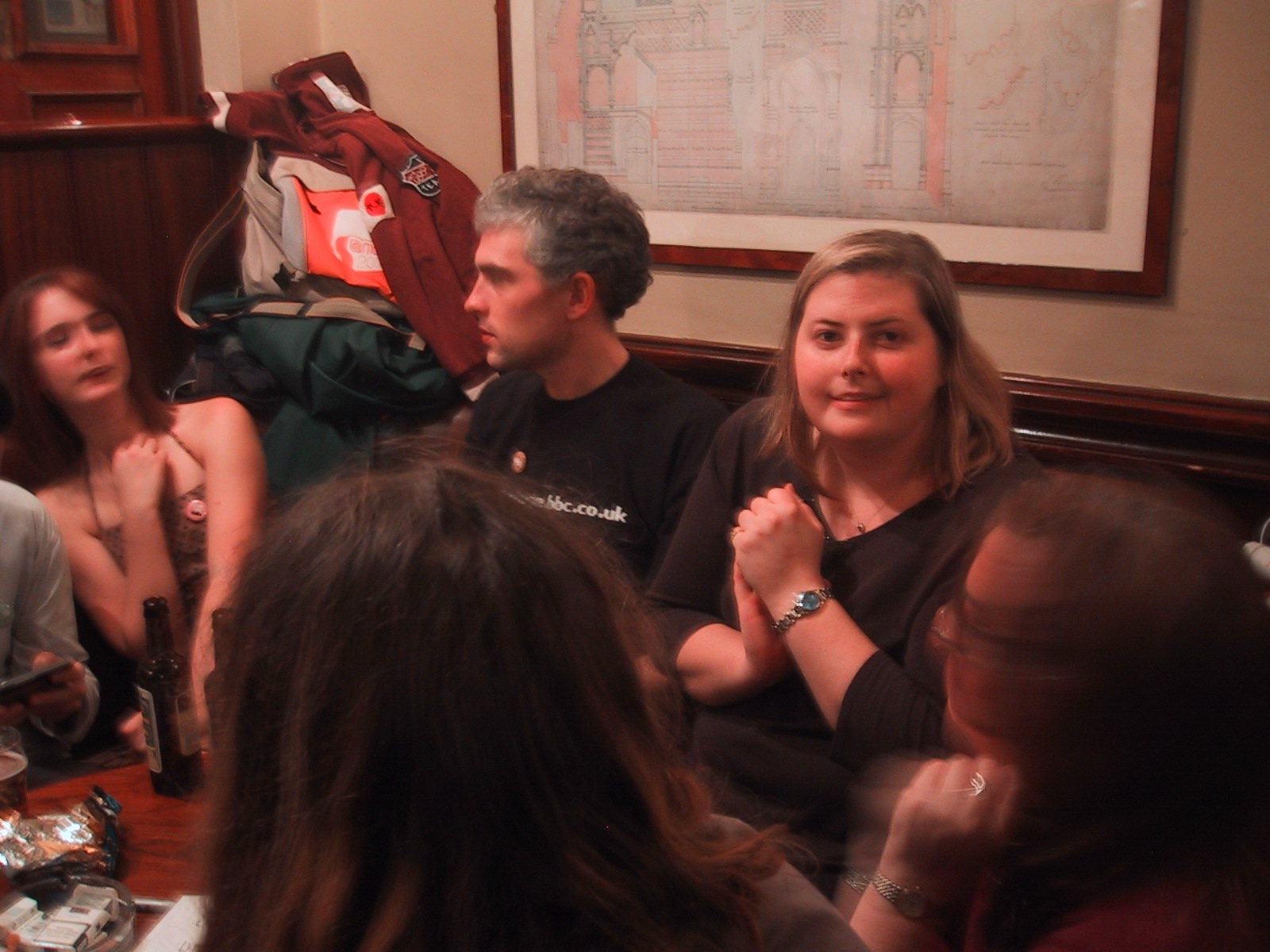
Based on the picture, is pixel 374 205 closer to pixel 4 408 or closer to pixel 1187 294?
pixel 4 408

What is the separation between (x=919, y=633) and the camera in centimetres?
142

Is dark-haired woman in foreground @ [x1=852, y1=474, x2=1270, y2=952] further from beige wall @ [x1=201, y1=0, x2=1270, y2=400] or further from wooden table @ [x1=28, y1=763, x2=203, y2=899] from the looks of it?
beige wall @ [x1=201, y1=0, x2=1270, y2=400]

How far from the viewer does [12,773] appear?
130 centimetres

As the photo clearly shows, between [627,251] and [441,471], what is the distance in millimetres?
1487

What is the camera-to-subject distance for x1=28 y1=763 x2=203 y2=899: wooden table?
119 cm

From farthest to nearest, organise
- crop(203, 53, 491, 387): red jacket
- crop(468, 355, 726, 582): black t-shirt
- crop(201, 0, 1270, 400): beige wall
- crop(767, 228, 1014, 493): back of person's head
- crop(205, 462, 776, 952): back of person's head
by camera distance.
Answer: crop(203, 53, 491, 387): red jacket → crop(468, 355, 726, 582): black t-shirt → crop(201, 0, 1270, 400): beige wall → crop(767, 228, 1014, 493): back of person's head → crop(205, 462, 776, 952): back of person's head

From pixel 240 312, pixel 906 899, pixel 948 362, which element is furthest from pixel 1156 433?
pixel 240 312

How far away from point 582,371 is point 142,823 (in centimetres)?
111

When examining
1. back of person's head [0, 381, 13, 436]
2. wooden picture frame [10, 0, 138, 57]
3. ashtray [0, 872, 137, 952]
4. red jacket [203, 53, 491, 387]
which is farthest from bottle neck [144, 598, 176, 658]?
wooden picture frame [10, 0, 138, 57]

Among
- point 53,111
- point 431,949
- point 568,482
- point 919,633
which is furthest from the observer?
point 53,111

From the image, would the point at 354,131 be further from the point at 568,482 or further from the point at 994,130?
the point at 994,130

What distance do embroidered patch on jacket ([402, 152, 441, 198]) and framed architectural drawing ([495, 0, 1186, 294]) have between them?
205mm

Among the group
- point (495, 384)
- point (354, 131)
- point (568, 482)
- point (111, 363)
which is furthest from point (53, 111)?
point (568, 482)

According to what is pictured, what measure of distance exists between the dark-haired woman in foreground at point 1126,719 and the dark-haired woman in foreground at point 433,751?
236 mm
